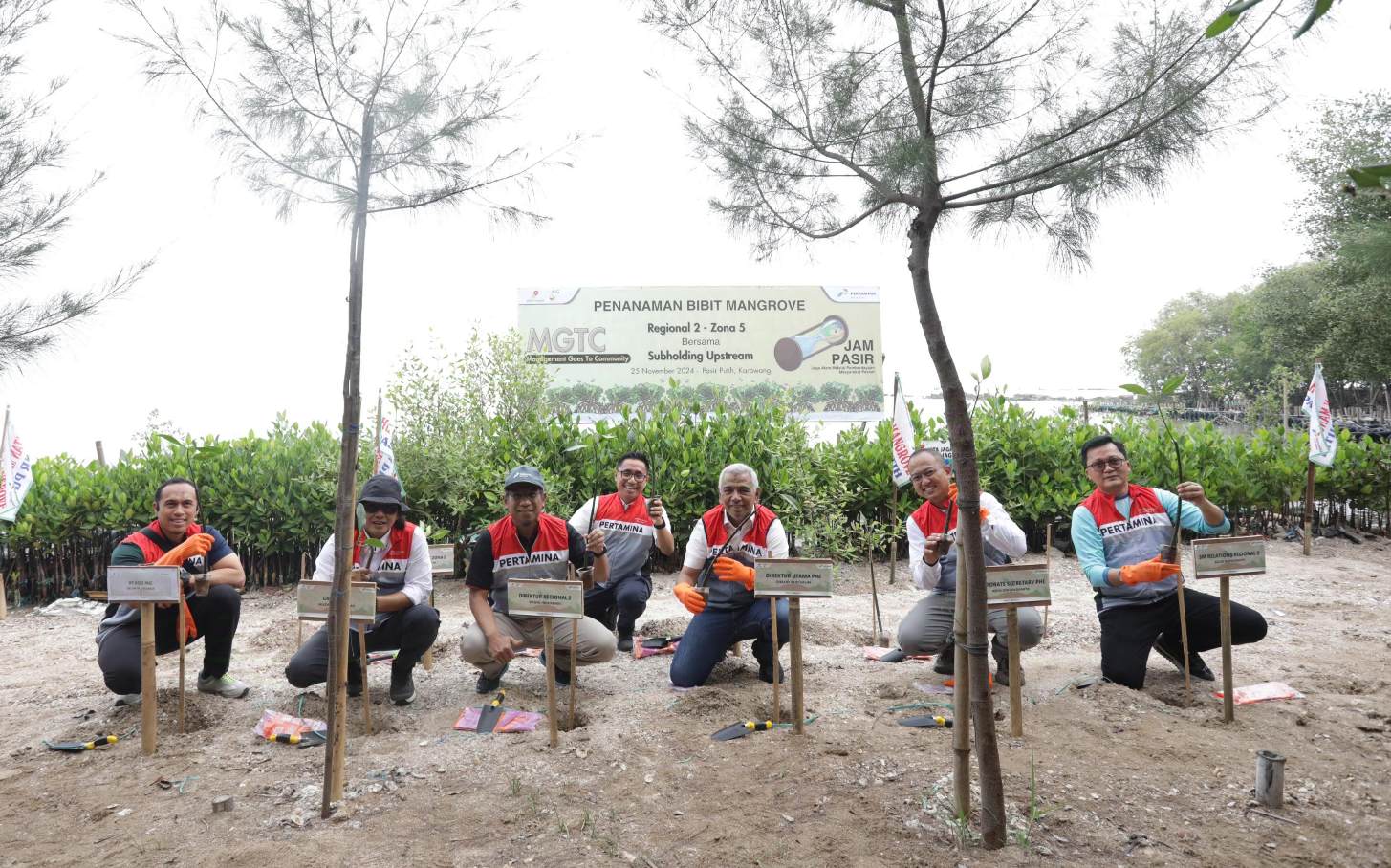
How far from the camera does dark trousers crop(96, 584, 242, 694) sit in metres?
3.63

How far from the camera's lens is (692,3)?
9.49 feet

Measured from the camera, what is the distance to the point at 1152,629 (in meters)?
Answer: 3.76

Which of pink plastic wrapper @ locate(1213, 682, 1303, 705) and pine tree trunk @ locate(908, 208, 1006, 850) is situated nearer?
pine tree trunk @ locate(908, 208, 1006, 850)

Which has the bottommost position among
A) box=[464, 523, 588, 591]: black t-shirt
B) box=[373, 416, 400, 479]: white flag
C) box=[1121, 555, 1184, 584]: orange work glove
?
box=[1121, 555, 1184, 584]: orange work glove

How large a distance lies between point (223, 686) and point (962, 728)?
340 centimetres

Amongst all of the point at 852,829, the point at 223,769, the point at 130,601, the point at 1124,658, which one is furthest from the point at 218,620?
the point at 1124,658

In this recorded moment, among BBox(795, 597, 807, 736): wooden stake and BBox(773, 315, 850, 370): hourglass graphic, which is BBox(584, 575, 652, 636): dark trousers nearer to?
BBox(795, 597, 807, 736): wooden stake

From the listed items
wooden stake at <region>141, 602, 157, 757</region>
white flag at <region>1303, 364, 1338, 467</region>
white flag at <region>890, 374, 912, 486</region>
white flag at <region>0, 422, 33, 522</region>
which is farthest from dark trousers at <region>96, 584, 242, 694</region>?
white flag at <region>1303, 364, 1338, 467</region>

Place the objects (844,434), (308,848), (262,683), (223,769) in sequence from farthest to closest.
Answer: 1. (844,434)
2. (262,683)
3. (223,769)
4. (308,848)

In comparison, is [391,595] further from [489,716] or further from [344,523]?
[344,523]

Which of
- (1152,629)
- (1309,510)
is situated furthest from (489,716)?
(1309,510)

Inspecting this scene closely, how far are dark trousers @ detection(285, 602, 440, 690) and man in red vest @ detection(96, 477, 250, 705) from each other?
395mm

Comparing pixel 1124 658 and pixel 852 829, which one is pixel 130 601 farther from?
pixel 1124 658

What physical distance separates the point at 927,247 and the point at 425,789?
243 centimetres
